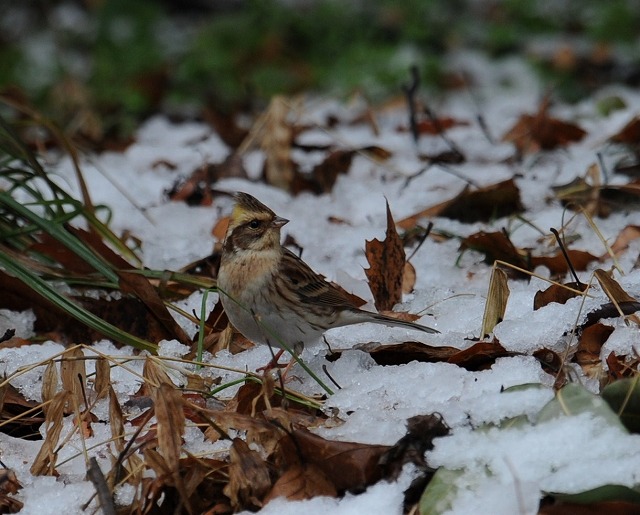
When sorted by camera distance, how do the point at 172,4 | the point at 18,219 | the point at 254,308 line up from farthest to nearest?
the point at 172,4, the point at 18,219, the point at 254,308

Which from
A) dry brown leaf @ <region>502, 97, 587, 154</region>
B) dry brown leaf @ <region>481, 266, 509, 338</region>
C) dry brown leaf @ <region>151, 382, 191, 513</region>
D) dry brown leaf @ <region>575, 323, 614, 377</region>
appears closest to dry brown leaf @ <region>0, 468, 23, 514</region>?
dry brown leaf @ <region>151, 382, 191, 513</region>

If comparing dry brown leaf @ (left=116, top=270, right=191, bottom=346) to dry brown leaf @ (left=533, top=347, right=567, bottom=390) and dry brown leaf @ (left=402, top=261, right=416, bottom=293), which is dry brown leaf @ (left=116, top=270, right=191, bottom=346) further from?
dry brown leaf @ (left=533, top=347, right=567, bottom=390)

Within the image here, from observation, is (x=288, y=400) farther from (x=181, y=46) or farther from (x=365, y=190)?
(x=181, y=46)

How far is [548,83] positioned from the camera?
794cm

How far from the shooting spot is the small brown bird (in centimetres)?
366

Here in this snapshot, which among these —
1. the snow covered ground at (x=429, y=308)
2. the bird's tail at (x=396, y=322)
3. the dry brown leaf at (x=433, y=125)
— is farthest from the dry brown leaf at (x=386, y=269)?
the dry brown leaf at (x=433, y=125)

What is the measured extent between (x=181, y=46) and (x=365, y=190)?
5.02 metres

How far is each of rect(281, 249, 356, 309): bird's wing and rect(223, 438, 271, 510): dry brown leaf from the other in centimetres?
123

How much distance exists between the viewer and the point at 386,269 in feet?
12.8

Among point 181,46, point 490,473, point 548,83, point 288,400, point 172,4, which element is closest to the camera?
point 490,473

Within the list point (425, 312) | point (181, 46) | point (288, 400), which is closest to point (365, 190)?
point (425, 312)

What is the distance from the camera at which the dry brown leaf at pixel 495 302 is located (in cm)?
330

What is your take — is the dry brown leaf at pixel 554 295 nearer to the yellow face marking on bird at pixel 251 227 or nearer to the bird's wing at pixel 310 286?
the bird's wing at pixel 310 286

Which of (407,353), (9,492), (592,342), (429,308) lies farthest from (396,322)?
(9,492)
